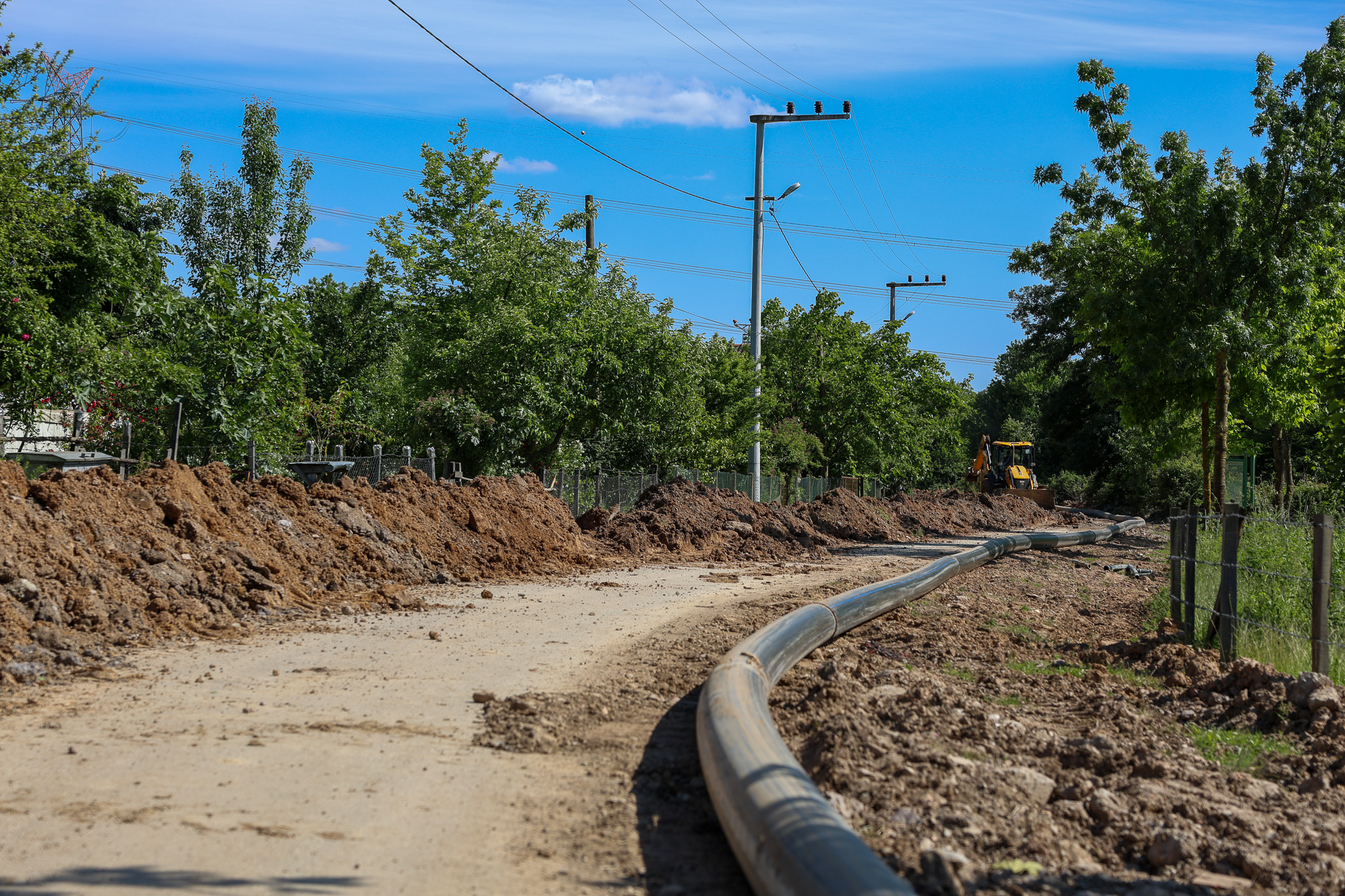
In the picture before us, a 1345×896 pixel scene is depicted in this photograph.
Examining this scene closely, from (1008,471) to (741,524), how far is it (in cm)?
3478

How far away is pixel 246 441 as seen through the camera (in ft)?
55.1

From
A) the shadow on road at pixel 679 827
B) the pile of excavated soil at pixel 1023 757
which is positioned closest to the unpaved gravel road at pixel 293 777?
the shadow on road at pixel 679 827

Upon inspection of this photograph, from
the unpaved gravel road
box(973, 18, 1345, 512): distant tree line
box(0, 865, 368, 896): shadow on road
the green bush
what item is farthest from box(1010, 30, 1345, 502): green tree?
the green bush

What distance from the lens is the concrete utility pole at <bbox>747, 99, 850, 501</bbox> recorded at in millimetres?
29312

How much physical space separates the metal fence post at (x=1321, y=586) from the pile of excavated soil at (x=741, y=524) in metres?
12.4

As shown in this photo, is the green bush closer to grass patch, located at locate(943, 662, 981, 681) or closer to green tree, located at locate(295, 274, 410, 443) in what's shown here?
green tree, located at locate(295, 274, 410, 443)

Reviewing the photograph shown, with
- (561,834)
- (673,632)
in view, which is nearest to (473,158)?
(673,632)

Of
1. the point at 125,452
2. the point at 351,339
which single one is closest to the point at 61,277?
the point at 125,452

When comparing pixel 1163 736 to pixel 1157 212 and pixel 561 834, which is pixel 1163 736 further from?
pixel 1157 212

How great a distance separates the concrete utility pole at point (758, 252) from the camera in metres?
29.3

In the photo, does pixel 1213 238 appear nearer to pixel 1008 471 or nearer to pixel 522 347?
pixel 522 347

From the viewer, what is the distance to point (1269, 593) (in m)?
10.2

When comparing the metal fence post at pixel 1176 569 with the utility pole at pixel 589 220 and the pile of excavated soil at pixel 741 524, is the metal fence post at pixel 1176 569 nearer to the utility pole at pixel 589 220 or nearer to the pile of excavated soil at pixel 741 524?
the pile of excavated soil at pixel 741 524

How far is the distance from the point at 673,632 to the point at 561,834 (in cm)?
556
